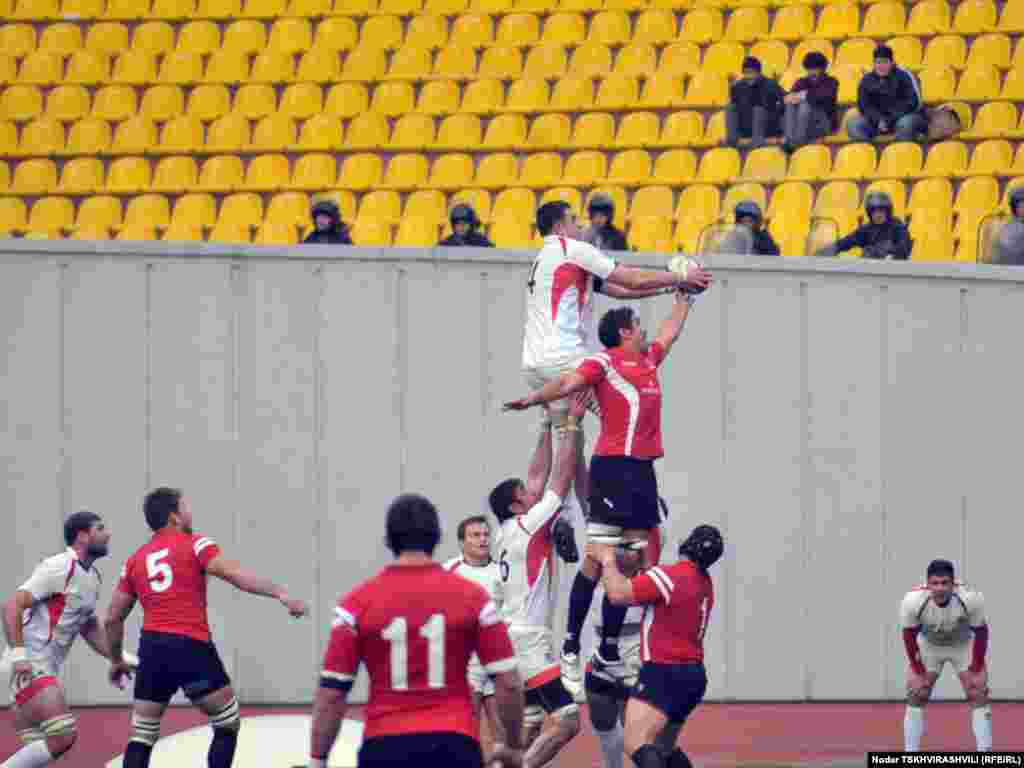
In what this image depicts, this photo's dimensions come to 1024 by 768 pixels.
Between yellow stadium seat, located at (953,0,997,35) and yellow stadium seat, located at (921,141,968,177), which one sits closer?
yellow stadium seat, located at (921,141,968,177)

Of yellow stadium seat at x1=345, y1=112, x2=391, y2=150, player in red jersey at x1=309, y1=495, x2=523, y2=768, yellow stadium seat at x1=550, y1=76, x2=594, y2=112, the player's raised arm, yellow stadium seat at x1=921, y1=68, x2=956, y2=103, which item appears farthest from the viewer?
yellow stadium seat at x1=345, y1=112, x2=391, y2=150

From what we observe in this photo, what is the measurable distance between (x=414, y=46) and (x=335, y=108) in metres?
1.29

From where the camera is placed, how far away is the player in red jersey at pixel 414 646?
8.81 metres

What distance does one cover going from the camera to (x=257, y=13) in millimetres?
26984

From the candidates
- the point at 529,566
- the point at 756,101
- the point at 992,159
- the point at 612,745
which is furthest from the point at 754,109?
the point at 612,745

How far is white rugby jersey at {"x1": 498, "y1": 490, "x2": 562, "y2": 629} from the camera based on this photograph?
14.1 meters

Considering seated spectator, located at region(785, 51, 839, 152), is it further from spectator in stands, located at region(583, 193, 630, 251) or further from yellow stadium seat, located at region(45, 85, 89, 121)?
yellow stadium seat, located at region(45, 85, 89, 121)

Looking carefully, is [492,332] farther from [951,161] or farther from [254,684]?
[951,161]

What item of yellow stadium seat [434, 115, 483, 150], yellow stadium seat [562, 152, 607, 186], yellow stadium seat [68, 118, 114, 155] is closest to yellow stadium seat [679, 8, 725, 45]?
yellow stadium seat [562, 152, 607, 186]

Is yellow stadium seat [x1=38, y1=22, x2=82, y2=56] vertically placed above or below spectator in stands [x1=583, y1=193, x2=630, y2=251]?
above

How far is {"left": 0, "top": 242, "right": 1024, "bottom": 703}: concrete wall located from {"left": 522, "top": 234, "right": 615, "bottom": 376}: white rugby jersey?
5283mm

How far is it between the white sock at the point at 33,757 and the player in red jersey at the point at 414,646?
5.44m

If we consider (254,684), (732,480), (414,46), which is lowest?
(254,684)

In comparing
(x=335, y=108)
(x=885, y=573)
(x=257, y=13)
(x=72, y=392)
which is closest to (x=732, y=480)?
(x=885, y=573)
